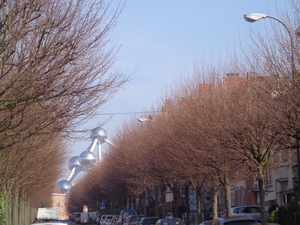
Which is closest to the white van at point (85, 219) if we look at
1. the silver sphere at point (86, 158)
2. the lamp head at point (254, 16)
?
the lamp head at point (254, 16)

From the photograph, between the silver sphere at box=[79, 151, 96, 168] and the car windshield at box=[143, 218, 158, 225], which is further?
the silver sphere at box=[79, 151, 96, 168]

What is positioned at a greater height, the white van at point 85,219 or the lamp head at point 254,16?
the lamp head at point 254,16

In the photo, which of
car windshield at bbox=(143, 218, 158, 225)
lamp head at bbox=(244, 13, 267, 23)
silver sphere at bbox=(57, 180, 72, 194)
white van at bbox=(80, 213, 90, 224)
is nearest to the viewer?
lamp head at bbox=(244, 13, 267, 23)

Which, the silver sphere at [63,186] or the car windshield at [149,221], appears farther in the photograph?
the silver sphere at [63,186]

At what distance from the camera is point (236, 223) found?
1547 centimetres

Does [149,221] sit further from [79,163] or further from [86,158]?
[79,163]

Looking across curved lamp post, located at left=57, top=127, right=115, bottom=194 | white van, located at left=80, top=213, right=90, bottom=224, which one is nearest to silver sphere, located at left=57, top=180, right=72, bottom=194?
curved lamp post, located at left=57, top=127, right=115, bottom=194

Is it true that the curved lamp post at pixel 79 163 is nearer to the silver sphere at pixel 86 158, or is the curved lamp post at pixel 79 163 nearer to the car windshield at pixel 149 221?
the silver sphere at pixel 86 158

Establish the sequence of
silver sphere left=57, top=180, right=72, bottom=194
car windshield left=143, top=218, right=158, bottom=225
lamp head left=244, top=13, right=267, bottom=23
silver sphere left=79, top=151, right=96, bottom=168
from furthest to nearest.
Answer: silver sphere left=57, top=180, right=72, bottom=194 → silver sphere left=79, top=151, right=96, bottom=168 → car windshield left=143, top=218, right=158, bottom=225 → lamp head left=244, top=13, right=267, bottom=23

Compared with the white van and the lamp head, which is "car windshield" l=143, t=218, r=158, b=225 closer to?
the lamp head

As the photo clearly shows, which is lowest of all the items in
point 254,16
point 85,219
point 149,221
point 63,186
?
point 85,219

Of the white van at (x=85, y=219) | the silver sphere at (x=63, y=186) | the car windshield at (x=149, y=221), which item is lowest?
the white van at (x=85, y=219)

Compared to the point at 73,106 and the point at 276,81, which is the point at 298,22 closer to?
the point at 276,81

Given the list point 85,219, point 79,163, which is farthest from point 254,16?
point 79,163
